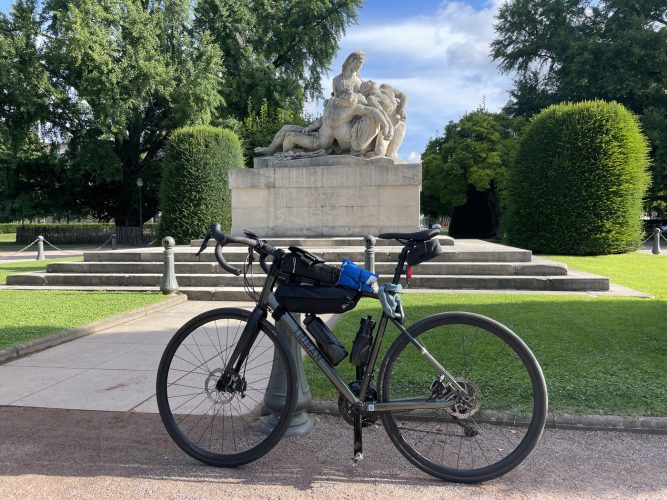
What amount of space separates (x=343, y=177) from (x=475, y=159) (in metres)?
21.3

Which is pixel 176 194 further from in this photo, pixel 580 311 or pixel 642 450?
pixel 642 450

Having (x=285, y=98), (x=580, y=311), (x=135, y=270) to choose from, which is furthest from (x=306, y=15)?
(x=580, y=311)

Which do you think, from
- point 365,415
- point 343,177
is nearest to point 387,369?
point 365,415

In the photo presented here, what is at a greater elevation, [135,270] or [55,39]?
[55,39]

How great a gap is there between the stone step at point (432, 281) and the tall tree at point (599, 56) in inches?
871

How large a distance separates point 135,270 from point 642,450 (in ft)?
30.2

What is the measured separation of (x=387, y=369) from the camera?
99.7 inches

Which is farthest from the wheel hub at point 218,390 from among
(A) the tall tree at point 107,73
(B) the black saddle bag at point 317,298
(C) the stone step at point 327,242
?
(A) the tall tree at point 107,73

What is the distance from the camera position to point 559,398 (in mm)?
3389

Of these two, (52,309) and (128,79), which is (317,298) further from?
(128,79)

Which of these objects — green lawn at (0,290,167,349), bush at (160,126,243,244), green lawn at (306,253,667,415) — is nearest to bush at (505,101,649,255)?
green lawn at (306,253,667,415)

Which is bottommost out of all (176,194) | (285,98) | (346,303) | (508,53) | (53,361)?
(53,361)

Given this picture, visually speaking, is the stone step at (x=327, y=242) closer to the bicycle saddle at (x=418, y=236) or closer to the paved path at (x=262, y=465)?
the paved path at (x=262, y=465)

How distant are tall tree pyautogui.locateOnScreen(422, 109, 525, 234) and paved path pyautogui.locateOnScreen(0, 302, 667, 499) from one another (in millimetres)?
28197
